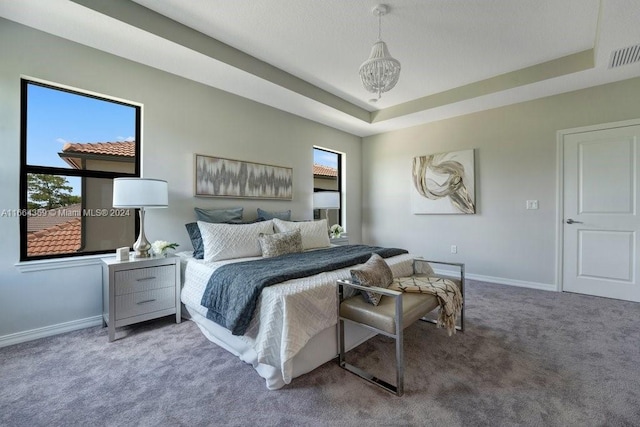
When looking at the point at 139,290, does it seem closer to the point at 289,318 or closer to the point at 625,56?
the point at 289,318

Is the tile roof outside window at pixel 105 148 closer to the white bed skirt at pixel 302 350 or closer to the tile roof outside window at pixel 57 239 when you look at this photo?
the tile roof outside window at pixel 57 239

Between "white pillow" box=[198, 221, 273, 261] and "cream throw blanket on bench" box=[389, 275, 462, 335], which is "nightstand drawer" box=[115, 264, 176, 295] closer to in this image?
"white pillow" box=[198, 221, 273, 261]

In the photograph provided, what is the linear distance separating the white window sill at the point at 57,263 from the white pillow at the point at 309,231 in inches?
66.2

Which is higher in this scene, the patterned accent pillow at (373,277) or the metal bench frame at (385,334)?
the patterned accent pillow at (373,277)

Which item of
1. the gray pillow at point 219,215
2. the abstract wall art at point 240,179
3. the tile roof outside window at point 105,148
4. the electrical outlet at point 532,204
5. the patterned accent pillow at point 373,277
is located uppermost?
the tile roof outside window at point 105,148

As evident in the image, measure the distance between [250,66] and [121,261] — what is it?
2267 millimetres

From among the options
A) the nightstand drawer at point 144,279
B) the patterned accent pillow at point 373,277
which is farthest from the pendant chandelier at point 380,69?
the nightstand drawer at point 144,279

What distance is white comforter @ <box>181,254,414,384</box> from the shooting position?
1646 mm

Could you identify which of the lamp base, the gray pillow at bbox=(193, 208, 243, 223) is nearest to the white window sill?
the lamp base

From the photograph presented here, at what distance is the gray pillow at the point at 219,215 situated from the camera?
3.17 meters

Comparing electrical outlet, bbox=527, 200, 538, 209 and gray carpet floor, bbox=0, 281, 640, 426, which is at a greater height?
electrical outlet, bbox=527, 200, 538, 209

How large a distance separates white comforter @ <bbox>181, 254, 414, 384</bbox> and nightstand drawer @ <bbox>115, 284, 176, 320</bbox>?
3.53 feet

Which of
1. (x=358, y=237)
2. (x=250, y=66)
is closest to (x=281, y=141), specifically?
(x=250, y=66)

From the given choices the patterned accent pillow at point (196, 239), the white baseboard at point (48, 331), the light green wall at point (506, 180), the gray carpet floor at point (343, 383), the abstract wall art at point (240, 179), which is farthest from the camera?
the light green wall at point (506, 180)
